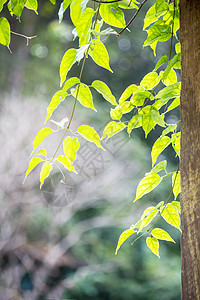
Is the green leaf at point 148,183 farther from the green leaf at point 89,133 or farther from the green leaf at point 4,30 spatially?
the green leaf at point 4,30

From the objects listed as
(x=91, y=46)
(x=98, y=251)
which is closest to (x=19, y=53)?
(x=98, y=251)

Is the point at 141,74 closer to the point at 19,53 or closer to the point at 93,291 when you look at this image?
the point at 19,53

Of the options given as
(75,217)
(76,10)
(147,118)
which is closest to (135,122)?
(147,118)

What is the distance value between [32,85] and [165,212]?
2934 millimetres

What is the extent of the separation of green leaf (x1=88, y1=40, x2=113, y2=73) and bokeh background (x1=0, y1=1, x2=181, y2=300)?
89.0 inches

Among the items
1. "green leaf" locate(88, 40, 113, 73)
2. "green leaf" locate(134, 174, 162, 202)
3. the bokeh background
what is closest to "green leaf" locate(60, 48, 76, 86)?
"green leaf" locate(88, 40, 113, 73)

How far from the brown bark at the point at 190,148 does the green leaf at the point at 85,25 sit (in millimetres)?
78

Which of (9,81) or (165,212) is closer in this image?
(165,212)

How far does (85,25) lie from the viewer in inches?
12.1

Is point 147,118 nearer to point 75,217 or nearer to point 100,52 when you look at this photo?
point 100,52

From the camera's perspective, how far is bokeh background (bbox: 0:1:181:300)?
2.67 metres

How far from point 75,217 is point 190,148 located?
A: 2.78 metres

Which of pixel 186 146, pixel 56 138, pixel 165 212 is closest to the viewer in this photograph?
pixel 186 146

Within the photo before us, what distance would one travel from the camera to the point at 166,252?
2.86 meters
